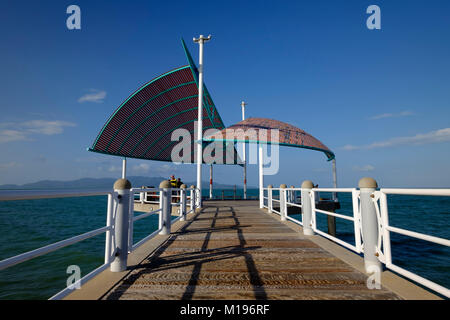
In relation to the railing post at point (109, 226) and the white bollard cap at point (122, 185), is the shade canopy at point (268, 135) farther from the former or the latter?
the railing post at point (109, 226)

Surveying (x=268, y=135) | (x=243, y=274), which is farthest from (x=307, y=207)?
(x=268, y=135)

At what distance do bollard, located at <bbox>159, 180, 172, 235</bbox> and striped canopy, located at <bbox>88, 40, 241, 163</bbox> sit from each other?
15.0 metres

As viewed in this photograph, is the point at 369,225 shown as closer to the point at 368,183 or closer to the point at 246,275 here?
the point at 368,183

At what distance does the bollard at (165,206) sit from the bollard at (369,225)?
12.7ft

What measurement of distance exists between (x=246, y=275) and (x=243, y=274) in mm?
50

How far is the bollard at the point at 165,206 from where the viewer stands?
5.48 metres

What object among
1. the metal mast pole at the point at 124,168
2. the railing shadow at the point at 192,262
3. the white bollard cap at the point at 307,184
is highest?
the metal mast pole at the point at 124,168

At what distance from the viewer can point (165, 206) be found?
5.65 meters

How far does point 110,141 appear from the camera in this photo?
21.2 metres

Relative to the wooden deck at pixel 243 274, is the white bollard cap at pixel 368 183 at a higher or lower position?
higher

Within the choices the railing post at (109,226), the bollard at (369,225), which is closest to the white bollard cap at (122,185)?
the railing post at (109,226)

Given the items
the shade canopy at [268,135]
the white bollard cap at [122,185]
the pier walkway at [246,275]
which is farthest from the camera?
the shade canopy at [268,135]

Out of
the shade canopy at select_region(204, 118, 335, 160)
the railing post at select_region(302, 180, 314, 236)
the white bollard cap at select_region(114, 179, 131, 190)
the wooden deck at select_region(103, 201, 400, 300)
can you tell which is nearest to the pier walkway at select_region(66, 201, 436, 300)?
the wooden deck at select_region(103, 201, 400, 300)

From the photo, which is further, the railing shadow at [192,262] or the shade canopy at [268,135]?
the shade canopy at [268,135]
